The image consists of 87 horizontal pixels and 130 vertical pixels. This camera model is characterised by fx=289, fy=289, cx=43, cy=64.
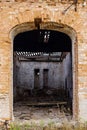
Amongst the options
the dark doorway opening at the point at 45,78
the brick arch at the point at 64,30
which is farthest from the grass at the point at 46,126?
the dark doorway opening at the point at 45,78

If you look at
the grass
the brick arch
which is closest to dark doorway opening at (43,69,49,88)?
the brick arch

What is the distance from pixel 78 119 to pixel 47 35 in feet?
12.6

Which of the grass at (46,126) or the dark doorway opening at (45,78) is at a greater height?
the dark doorway opening at (45,78)

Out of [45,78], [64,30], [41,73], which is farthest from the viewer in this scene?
[45,78]

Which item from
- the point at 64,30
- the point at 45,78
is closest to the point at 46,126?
the point at 64,30

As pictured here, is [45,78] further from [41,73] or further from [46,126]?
[46,126]

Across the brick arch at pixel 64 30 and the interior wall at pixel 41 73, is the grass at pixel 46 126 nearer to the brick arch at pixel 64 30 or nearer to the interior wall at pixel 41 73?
the brick arch at pixel 64 30

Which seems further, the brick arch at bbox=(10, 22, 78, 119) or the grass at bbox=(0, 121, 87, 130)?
the brick arch at bbox=(10, 22, 78, 119)

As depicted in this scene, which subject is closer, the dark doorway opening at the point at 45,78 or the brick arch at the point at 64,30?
the brick arch at the point at 64,30

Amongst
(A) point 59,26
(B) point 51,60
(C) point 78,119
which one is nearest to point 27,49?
(A) point 59,26

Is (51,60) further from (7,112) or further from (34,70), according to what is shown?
(7,112)

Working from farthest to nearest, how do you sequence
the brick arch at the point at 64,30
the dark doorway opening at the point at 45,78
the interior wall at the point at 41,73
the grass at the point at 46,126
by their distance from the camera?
1. the dark doorway opening at the point at 45,78
2. the interior wall at the point at 41,73
3. the brick arch at the point at 64,30
4. the grass at the point at 46,126

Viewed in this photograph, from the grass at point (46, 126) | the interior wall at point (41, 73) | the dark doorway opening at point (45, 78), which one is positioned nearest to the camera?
the grass at point (46, 126)

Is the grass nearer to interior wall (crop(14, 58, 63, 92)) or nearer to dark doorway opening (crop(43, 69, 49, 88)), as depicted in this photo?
interior wall (crop(14, 58, 63, 92))
